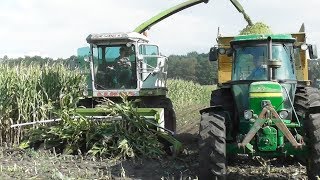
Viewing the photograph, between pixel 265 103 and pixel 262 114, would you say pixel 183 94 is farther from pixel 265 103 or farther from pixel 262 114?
pixel 262 114

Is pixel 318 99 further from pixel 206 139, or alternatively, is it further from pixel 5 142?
pixel 5 142

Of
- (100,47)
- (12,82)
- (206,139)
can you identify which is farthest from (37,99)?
(206,139)

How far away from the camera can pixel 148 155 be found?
27.8 feet

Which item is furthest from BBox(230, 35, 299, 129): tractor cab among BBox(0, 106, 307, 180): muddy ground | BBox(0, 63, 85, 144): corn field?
BBox(0, 63, 85, 144): corn field

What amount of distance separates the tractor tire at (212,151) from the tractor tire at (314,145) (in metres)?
1.08

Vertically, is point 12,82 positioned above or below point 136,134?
above

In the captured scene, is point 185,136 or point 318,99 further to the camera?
point 185,136

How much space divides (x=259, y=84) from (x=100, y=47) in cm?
535

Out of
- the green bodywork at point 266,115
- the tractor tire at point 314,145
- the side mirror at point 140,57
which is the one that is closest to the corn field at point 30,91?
the side mirror at point 140,57

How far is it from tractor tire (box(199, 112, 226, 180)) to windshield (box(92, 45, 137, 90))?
4.83 metres

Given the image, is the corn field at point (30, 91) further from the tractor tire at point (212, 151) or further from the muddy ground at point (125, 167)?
the tractor tire at point (212, 151)

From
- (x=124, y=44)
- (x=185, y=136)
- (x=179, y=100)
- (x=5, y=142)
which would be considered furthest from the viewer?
(x=179, y=100)

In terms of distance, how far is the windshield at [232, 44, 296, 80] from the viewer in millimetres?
7039

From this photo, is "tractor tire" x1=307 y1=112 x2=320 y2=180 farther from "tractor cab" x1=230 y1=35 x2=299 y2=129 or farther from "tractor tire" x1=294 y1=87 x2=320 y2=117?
"tractor tire" x1=294 y1=87 x2=320 y2=117
